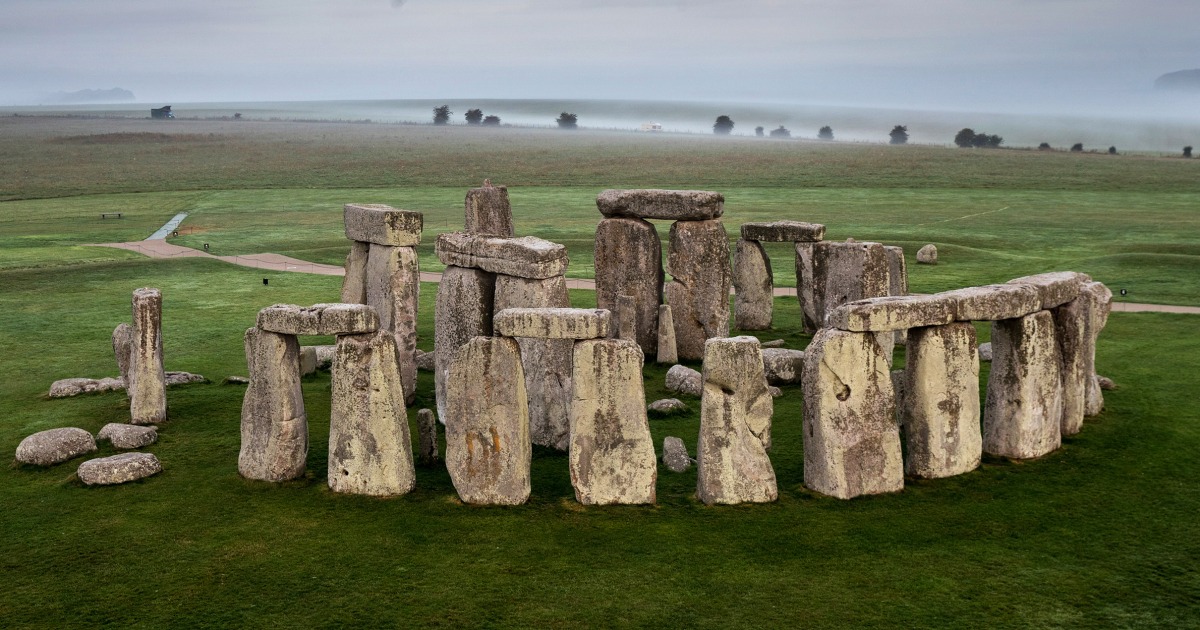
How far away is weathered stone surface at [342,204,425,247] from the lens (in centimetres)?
1719

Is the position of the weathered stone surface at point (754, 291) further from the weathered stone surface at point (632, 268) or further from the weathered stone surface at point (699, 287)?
the weathered stone surface at point (632, 268)

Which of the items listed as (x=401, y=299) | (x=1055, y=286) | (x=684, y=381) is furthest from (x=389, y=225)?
(x=1055, y=286)

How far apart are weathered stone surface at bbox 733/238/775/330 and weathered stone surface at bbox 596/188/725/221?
9.35 feet

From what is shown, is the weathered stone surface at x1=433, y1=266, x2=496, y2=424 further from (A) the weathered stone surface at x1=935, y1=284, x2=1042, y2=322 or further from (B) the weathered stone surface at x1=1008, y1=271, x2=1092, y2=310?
(B) the weathered stone surface at x1=1008, y1=271, x2=1092, y2=310

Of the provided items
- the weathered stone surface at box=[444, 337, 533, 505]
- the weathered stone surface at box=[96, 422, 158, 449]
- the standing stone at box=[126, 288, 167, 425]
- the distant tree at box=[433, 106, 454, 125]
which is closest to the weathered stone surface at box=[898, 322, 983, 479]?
the weathered stone surface at box=[444, 337, 533, 505]

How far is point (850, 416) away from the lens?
12.5 m

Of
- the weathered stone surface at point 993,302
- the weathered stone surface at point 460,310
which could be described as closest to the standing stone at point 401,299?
the weathered stone surface at point 460,310

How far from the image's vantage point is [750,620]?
9969 millimetres

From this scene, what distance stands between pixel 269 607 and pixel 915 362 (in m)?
7.34

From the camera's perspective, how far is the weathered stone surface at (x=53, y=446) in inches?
553

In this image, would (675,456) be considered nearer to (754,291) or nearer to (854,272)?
(854,272)

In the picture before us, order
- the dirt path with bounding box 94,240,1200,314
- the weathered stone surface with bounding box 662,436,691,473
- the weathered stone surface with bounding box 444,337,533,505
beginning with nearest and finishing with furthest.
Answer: the weathered stone surface with bounding box 444,337,533,505 < the weathered stone surface with bounding box 662,436,691,473 < the dirt path with bounding box 94,240,1200,314

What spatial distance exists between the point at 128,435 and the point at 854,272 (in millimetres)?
11436

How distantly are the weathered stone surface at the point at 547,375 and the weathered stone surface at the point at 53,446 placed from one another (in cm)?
544
